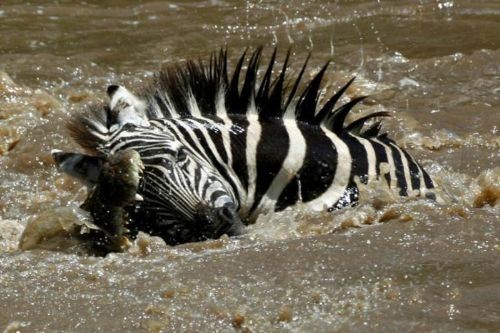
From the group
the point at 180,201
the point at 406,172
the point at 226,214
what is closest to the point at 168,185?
the point at 180,201

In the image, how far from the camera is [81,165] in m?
5.31

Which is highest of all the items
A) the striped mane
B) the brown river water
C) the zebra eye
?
the striped mane

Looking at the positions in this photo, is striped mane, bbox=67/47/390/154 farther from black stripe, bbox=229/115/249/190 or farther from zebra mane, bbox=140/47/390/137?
black stripe, bbox=229/115/249/190

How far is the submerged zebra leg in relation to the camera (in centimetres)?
495

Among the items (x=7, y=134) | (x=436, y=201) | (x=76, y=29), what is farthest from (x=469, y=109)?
(x=76, y=29)

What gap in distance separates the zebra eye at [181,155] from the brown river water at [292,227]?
0.43m

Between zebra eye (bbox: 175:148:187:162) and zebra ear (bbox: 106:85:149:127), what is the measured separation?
24 centimetres

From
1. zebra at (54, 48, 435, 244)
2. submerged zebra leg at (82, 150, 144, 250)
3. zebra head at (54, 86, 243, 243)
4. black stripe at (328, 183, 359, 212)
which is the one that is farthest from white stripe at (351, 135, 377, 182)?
submerged zebra leg at (82, 150, 144, 250)

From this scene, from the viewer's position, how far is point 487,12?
11641 mm

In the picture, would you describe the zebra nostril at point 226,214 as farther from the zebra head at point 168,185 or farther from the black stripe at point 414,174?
the black stripe at point 414,174

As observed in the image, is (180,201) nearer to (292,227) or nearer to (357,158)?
(292,227)

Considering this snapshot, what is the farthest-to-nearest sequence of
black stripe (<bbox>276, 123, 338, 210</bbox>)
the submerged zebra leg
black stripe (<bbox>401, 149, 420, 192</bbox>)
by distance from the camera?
black stripe (<bbox>401, 149, 420, 192</bbox>)
black stripe (<bbox>276, 123, 338, 210</bbox>)
the submerged zebra leg

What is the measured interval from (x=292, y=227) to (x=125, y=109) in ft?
3.35

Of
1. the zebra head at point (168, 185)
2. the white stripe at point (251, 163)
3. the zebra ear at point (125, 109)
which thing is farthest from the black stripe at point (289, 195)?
the zebra ear at point (125, 109)
